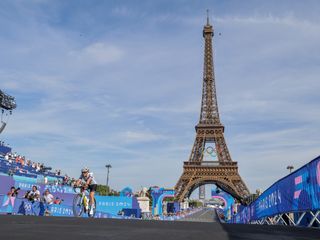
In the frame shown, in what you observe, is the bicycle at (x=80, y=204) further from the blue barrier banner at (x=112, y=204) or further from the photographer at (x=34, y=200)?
the blue barrier banner at (x=112, y=204)

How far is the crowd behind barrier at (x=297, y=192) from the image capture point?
9.41 metres

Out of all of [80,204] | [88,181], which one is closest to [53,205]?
[80,204]

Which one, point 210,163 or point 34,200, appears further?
point 210,163

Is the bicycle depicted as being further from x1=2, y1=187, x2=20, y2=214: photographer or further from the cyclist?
x1=2, y1=187, x2=20, y2=214: photographer

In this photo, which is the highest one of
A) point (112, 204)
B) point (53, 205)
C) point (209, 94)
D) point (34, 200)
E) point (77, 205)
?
point (209, 94)

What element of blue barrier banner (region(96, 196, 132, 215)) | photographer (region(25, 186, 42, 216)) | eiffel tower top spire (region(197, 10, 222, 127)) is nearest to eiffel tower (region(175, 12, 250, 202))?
eiffel tower top spire (region(197, 10, 222, 127))

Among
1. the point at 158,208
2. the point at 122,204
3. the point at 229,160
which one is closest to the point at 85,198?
the point at 122,204

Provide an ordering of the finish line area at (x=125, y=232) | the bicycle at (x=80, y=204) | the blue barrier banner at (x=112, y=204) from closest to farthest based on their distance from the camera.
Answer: the finish line area at (x=125, y=232) < the bicycle at (x=80, y=204) < the blue barrier banner at (x=112, y=204)

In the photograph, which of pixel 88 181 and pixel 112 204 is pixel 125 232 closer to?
pixel 88 181

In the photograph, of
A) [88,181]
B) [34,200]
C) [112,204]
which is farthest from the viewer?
[112,204]

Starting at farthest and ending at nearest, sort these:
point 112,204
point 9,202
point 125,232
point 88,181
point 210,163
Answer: point 210,163
point 112,204
point 9,202
point 88,181
point 125,232

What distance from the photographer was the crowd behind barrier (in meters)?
9.41

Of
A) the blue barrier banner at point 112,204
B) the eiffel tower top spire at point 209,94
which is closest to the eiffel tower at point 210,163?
the eiffel tower top spire at point 209,94

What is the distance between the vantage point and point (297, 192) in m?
10.8
